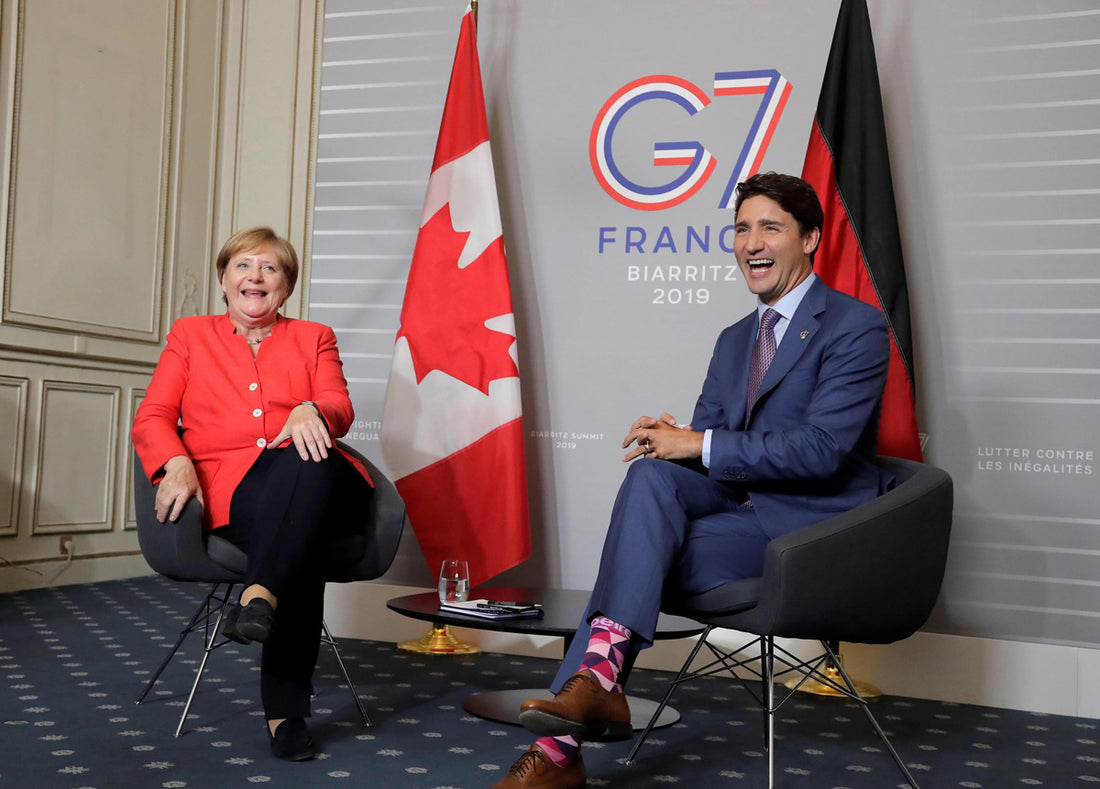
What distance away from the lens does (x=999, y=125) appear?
3.31 metres

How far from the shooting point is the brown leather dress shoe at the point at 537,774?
1.89 meters

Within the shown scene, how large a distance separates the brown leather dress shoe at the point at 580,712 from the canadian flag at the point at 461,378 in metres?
1.62

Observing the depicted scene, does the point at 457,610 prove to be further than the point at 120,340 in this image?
No

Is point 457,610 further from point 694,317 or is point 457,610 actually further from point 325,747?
point 694,317

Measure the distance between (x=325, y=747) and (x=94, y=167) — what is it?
3288 mm

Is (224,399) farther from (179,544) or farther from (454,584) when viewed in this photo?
(454,584)

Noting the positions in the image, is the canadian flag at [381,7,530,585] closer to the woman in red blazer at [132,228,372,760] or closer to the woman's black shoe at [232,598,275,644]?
the woman in red blazer at [132,228,372,760]

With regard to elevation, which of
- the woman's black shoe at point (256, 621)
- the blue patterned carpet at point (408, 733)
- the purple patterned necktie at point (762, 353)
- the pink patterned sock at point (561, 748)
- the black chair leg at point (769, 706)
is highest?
the purple patterned necktie at point (762, 353)

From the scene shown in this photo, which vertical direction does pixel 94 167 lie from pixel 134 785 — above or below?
above

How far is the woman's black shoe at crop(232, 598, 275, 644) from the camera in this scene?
6.68ft

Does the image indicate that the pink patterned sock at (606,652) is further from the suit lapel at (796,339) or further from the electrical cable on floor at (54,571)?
the electrical cable on floor at (54,571)

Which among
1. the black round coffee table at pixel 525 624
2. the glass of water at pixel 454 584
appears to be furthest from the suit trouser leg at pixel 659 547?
the glass of water at pixel 454 584

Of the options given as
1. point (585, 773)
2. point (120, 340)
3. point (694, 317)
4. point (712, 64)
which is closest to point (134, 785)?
point (585, 773)

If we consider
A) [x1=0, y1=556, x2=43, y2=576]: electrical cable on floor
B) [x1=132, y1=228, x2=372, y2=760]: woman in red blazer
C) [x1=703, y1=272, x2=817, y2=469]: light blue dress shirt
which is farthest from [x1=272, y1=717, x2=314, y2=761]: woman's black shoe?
[x1=0, y1=556, x2=43, y2=576]: electrical cable on floor
